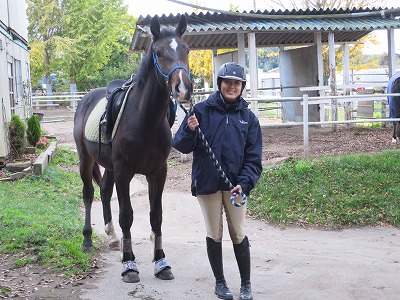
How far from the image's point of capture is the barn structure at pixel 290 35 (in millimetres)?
13719

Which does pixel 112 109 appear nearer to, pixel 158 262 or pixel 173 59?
pixel 173 59

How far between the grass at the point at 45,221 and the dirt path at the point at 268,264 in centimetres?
35

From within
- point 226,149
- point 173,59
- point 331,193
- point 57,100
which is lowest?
point 331,193

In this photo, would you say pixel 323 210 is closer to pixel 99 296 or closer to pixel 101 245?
pixel 101 245

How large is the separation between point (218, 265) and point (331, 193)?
→ 4.60 m

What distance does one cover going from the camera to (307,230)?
8.39 m

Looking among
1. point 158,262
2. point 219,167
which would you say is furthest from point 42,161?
point 219,167

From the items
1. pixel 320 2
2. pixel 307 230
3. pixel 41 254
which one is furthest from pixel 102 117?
pixel 320 2

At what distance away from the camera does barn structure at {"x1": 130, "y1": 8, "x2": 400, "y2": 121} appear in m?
13.7

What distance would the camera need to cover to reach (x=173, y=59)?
493 cm

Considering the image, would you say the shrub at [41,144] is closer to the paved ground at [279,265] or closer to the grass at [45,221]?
the grass at [45,221]

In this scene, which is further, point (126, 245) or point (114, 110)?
point (114, 110)

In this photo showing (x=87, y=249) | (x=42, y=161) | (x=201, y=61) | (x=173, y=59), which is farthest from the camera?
(x=201, y=61)

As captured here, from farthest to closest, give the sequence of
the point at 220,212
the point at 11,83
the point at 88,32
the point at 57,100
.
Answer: the point at 88,32 < the point at 57,100 < the point at 11,83 < the point at 220,212
